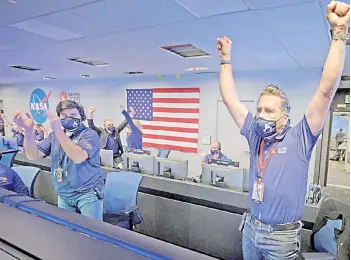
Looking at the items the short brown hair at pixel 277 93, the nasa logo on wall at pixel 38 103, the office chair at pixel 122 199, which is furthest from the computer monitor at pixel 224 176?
the nasa logo on wall at pixel 38 103

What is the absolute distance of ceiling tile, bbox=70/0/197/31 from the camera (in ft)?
6.57

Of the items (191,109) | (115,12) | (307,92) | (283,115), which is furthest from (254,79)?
(283,115)

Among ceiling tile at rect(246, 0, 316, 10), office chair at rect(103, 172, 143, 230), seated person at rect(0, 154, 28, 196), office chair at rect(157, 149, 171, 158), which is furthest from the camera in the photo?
office chair at rect(157, 149, 171, 158)

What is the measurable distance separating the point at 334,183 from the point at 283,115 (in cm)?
622

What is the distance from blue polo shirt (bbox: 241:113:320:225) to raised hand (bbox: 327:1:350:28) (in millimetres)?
525

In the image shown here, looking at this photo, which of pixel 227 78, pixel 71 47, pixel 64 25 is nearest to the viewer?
pixel 227 78

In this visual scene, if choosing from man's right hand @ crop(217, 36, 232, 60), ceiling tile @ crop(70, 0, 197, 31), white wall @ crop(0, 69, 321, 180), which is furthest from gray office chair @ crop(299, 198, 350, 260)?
white wall @ crop(0, 69, 321, 180)

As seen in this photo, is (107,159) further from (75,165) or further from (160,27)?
(160,27)

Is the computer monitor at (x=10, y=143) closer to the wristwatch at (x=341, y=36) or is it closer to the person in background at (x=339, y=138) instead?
the wristwatch at (x=341, y=36)

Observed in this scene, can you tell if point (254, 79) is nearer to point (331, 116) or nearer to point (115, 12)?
point (331, 116)

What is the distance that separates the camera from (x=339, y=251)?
4.11 ft

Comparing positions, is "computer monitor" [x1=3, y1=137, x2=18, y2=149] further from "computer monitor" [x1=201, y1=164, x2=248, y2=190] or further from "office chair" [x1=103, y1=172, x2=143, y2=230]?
"computer monitor" [x1=201, y1=164, x2=248, y2=190]

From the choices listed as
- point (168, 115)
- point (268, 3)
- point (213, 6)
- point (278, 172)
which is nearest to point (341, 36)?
point (278, 172)

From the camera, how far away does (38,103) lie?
30.3 feet
